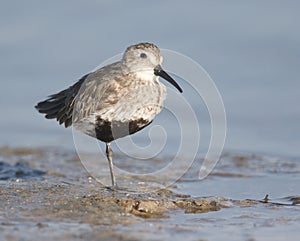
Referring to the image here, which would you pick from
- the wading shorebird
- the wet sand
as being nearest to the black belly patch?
the wading shorebird

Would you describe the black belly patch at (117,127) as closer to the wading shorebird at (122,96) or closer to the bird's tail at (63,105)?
the wading shorebird at (122,96)

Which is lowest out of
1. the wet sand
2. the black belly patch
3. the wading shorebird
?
the wet sand

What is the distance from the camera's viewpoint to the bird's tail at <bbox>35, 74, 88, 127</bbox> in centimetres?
888

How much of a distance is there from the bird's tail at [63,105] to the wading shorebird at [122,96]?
51 mm

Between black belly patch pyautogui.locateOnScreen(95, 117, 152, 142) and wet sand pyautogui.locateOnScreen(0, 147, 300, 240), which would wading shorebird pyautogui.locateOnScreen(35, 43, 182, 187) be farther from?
wet sand pyautogui.locateOnScreen(0, 147, 300, 240)

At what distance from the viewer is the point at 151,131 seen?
11.9 m

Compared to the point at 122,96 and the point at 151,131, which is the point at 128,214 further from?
the point at 151,131

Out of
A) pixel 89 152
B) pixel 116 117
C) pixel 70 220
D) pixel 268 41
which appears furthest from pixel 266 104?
pixel 70 220

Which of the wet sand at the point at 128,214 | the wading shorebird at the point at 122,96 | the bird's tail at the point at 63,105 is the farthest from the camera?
the bird's tail at the point at 63,105

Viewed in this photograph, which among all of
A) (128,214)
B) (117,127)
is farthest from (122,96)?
(128,214)

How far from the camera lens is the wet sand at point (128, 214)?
6121 millimetres

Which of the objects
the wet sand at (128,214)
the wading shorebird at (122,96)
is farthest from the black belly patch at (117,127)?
the wet sand at (128,214)

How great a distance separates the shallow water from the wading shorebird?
2.28ft

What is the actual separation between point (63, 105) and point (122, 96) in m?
1.21
